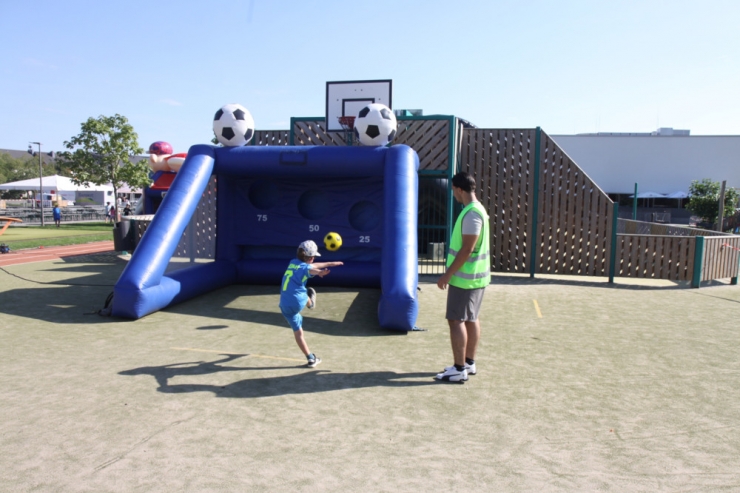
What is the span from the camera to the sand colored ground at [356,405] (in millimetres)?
3287

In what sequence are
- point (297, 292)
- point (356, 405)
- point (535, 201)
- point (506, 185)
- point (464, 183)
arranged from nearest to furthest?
point (356, 405), point (464, 183), point (297, 292), point (535, 201), point (506, 185)

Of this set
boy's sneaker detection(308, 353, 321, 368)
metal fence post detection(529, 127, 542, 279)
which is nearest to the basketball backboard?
metal fence post detection(529, 127, 542, 279)

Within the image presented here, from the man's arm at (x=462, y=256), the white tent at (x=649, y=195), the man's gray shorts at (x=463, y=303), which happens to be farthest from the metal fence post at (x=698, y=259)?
the white tent at (x=649, y=195)

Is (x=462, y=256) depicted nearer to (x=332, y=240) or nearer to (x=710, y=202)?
(x=332, y=240)

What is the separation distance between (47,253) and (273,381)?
14.5 meters

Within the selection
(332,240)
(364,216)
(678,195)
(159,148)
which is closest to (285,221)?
(364,216)

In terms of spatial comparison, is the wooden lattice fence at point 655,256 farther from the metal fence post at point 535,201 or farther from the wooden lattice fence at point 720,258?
the metal fence post at point 535,201

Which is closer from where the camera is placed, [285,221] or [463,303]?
[463,303]

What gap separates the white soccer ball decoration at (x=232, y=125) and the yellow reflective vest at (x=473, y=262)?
5.67m

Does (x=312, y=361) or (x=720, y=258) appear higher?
(x=720, y=258)

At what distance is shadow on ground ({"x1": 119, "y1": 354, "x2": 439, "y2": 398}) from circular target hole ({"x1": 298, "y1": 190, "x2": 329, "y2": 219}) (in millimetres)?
5139

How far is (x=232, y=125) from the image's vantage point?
920 centimetres

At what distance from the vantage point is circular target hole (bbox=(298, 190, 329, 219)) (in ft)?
33.7

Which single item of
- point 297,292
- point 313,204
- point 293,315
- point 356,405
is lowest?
point 356,405
